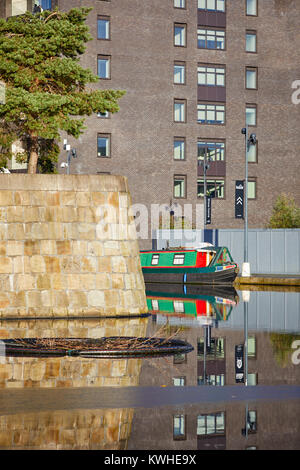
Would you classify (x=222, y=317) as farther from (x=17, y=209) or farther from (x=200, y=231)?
(x=200, y=231)

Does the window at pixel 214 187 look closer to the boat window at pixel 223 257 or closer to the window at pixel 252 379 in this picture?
the boat window at pixel 223 257

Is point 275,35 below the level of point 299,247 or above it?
above

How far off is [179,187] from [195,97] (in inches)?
319

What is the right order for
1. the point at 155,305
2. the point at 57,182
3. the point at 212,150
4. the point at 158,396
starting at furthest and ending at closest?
the point at 212,150
the point at 155,305
the point at 57,182
the point at 158,396

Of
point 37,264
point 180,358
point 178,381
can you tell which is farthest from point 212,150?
point 178,381

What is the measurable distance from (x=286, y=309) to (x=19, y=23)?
13076 millimetres

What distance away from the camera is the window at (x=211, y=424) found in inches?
303

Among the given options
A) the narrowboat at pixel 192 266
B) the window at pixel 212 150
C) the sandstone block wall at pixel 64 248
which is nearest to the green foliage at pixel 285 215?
the window at pixel 212 150

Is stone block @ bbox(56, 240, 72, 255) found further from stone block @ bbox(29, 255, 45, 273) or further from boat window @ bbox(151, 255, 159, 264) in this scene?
boat window @ bbox(151, 255, 159, 264)

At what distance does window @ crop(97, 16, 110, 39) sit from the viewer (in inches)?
2596

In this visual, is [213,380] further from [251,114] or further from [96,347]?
[251,114]

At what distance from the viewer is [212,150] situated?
69500 millimetres
